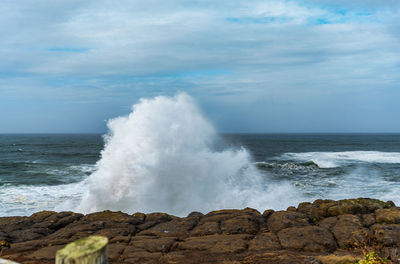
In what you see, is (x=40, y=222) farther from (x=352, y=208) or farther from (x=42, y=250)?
(x=352, y=208)

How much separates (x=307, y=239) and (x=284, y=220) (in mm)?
1334

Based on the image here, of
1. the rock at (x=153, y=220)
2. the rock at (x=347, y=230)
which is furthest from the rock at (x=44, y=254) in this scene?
the rock at (x=347, y=230)

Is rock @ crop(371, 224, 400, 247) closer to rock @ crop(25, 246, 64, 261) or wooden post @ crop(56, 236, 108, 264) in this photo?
wooden post @ crop(56, 236, 108, 264)

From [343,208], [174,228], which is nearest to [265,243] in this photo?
[174,228]

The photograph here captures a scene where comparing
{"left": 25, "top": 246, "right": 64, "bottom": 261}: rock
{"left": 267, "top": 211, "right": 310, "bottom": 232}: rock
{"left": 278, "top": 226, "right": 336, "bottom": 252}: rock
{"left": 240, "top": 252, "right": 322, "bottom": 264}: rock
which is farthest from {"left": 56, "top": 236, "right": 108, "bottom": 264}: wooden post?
{"left": 267, "top": 211, "right": 310, "bottom": 232}: rock

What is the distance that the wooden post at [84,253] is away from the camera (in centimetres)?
175

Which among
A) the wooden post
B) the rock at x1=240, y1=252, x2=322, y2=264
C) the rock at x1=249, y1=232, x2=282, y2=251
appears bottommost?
the rock at x1=249, y1=232, x2=282, y2=251

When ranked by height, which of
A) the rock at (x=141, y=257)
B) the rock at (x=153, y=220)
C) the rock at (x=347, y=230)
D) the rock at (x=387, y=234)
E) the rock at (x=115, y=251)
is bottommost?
the rock at (x=153, y=220)

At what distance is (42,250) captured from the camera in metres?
6.24

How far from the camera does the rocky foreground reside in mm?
5773

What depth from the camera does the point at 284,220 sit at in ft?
25.6

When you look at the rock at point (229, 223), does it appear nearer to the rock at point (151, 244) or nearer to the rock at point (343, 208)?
the rock at point (151, 244)

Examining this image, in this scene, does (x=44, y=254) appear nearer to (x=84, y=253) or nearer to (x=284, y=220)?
(x=84, y=253)

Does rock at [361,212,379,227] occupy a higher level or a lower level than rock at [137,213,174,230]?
higher
